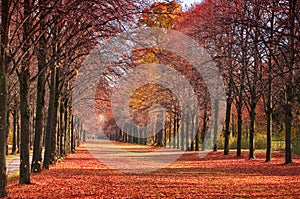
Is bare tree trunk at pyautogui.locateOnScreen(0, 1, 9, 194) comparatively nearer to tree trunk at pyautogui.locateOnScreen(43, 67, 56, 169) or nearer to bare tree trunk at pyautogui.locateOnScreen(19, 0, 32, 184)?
bare tree trunk at pyautogui.locateOnScreen(19, 0, 32, 184)

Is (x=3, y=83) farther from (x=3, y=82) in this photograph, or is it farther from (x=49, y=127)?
(x=49, y=127)

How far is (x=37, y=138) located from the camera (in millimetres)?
17641

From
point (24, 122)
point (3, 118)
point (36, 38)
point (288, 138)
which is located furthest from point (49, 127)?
point (288, 138)

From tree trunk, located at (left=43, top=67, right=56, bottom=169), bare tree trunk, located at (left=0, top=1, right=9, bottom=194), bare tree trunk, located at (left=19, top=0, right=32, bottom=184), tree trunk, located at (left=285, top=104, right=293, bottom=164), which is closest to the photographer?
bare tree trunk, located at (left=0, top=1, right=9, bottom=194)

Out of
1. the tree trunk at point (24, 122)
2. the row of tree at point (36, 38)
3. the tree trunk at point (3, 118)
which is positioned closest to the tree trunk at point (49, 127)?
the row of tree at point (36, 38)

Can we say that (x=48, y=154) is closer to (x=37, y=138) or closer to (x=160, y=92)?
(x=37, y=138)

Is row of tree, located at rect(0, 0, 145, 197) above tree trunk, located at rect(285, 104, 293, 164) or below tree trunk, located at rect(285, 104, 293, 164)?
above

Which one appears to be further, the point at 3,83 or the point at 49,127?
the point at 49,127

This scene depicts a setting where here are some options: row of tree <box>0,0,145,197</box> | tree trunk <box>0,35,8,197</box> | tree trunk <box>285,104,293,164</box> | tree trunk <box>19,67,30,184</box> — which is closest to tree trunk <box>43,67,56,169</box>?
row of tree <box>0,0,145,197</box>

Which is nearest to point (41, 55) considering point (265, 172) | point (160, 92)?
point (265, 172)

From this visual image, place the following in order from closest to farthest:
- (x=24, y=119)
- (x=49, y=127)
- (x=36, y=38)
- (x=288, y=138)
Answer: (x=36, y=38), (x=24, y=119), (x=49, y=127), (x=288, y=138)

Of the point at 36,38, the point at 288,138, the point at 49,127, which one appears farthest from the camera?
the point at 288,138

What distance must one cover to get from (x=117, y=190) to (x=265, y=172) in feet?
29.2

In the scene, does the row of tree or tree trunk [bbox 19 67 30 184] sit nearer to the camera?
the row of tree
